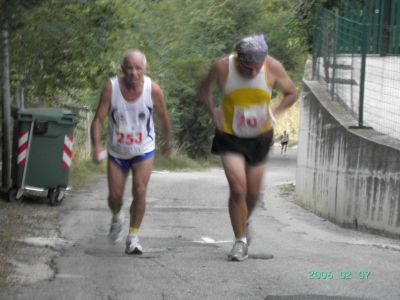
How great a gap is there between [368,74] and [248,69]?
18.0ft

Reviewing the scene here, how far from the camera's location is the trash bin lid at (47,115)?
1325 centimetres

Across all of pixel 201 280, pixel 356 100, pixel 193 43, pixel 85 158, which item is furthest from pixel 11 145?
pixel 193 43

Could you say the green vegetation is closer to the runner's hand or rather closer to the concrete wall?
the runner's hand

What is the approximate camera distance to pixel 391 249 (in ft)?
31.5

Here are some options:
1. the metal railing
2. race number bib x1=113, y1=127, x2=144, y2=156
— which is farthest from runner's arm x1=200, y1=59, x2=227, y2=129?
the metal railing

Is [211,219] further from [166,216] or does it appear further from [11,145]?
[11,145]

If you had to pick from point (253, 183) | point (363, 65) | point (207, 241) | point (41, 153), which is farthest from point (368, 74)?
point (253, 183)

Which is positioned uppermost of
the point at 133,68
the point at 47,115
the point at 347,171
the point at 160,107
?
the point at 133,68

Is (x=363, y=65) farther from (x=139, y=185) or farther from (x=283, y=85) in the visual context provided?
(x=139, y=185)

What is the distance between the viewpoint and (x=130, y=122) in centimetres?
825

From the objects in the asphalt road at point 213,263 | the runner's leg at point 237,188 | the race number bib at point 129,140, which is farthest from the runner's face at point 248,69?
the asphalt road at point 213,263

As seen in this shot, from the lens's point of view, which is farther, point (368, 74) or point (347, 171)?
point (368, 74)

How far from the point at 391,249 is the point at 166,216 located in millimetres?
3847

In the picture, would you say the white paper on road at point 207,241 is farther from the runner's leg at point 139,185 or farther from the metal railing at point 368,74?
the metal railing at point 368,74
